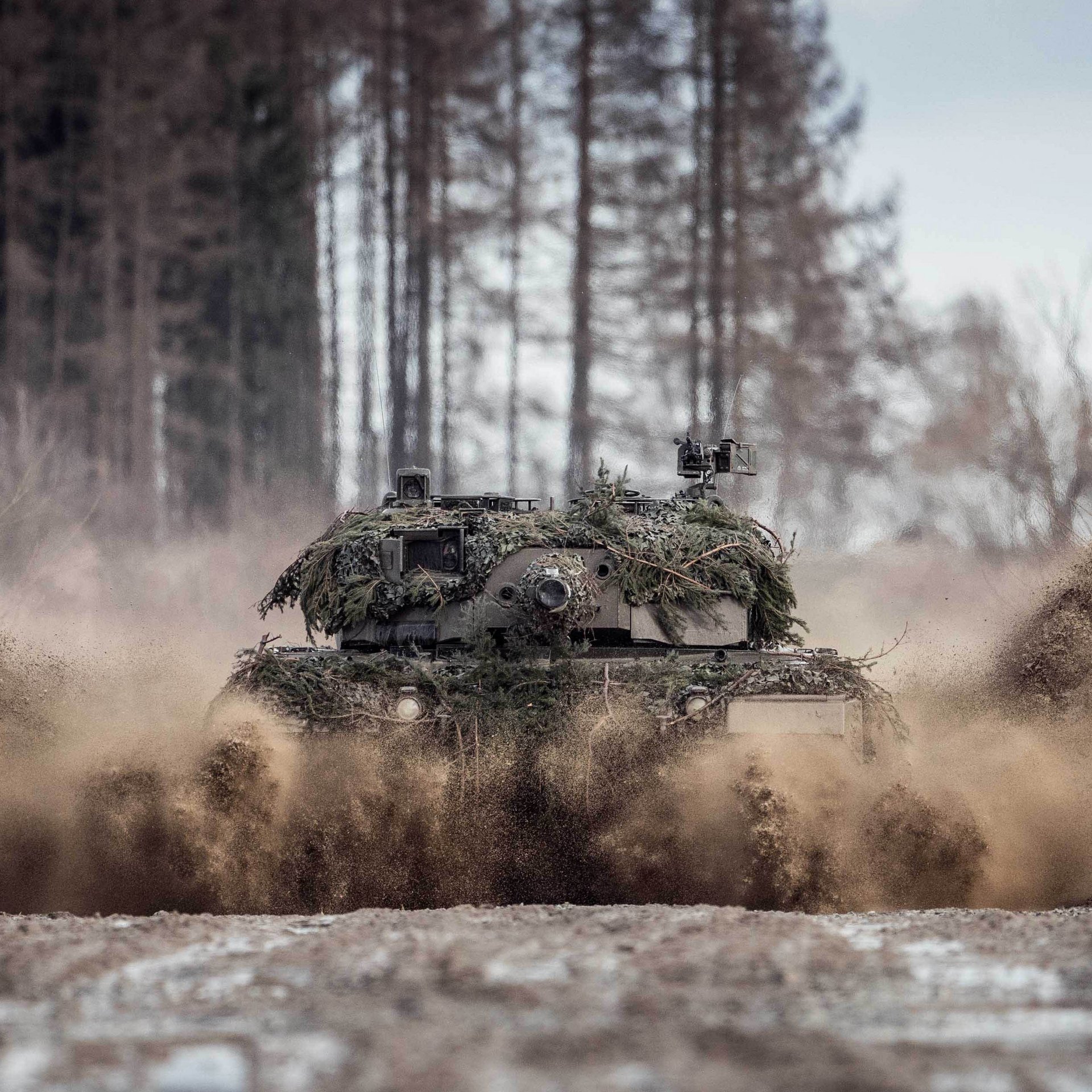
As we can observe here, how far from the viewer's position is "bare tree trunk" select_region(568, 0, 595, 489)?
25828mm

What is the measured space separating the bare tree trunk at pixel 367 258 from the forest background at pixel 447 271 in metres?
0.08

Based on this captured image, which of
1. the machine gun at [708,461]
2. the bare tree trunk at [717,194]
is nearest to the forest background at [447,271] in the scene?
the bare tree trunk at [717,194]

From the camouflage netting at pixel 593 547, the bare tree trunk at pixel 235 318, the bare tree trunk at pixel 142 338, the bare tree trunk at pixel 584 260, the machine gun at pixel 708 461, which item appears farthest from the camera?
the bare tree trunk at pixel 235 318

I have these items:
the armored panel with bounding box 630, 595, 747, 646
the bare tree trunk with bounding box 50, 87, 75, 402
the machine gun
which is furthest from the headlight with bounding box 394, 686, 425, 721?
the bare tree trunk with bounding box 50, 87, 75, 402

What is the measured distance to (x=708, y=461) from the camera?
39.5 feet

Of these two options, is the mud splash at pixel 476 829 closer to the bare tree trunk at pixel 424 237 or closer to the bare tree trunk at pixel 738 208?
the bare tree trunk at pixel 738 208

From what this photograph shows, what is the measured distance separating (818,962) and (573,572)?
427 cm

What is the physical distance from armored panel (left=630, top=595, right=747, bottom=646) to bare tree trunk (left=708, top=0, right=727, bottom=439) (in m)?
15.5

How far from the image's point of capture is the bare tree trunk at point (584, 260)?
25828 mm

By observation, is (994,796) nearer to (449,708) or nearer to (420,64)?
(449,708)

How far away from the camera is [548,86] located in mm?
26516

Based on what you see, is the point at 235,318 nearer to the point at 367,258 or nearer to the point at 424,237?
the point at 367,258

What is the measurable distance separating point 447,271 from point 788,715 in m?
20.6

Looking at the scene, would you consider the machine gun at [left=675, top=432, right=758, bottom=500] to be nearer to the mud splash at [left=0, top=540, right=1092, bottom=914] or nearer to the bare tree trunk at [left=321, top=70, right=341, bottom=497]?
the mud splash at [left=0, top=540, right=1092, bottom=914]
